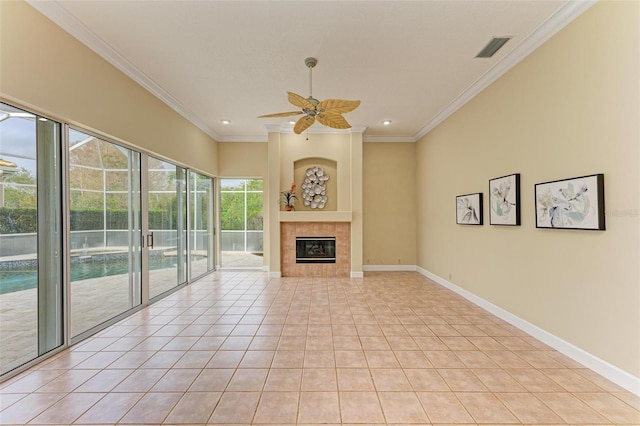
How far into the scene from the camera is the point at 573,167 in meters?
2.67

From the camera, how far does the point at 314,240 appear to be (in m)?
6.51

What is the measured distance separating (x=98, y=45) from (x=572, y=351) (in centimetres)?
565

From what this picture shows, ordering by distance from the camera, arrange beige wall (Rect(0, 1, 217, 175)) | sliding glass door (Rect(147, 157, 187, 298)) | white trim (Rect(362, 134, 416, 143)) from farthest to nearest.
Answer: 1. white trim (Rect(362, 134, 416, 143))
2. sliding glass door (Rect(147, 157, 187, 298))
3. beige wall (Rect(0, 1, 217, 175))

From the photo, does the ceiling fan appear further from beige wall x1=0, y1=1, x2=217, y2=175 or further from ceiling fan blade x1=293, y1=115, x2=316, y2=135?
beige wall x1=0, y1=1, x2=217, y2=175

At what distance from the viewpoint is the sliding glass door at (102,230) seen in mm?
3137

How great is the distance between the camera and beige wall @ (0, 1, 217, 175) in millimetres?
2330

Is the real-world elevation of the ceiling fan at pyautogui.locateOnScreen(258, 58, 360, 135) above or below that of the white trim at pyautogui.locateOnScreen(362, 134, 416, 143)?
below

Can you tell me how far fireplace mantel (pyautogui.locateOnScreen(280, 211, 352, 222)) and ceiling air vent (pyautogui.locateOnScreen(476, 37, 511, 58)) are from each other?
3.69m

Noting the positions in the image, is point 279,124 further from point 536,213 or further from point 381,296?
point 536,213

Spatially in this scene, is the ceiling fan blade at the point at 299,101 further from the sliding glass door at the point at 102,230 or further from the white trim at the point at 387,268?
the white trim at the point at 387,268

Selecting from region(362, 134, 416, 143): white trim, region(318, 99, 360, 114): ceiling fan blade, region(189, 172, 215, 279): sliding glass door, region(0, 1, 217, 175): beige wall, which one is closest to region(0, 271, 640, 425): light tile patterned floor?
region(189, 172, 215, 279): sliding glass door

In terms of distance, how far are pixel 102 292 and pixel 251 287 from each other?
2399 millimetres

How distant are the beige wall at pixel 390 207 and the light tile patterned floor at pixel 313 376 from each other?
2949 mm

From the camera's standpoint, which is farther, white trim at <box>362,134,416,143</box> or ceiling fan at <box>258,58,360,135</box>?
white trim at <box>362,134,416,143</box>
